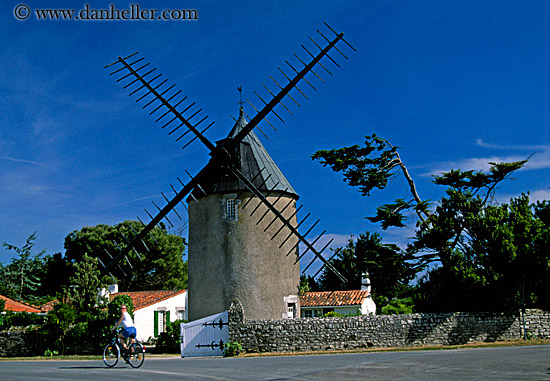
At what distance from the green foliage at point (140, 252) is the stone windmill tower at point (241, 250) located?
25179 mm

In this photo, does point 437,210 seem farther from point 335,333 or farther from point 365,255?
point 335,333

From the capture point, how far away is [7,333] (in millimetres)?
21672

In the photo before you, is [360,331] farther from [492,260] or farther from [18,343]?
[18,343]

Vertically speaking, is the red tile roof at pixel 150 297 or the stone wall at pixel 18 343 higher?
the red tile roof at pixel 150 297

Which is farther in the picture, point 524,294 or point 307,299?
point 307,299

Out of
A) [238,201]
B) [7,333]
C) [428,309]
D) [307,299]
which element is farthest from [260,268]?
[307,299]

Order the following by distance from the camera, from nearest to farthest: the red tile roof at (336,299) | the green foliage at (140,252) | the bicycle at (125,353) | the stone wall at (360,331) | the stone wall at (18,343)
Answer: the bicycle at (125,353)
the stone wall at (360,331)
the stone wall at (18,343)
the red tile roof at (336,299)
the green foliage at (140,252)

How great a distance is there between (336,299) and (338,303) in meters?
0.64

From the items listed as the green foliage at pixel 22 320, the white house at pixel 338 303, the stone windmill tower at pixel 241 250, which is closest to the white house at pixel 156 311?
the white house at pixel 338 303

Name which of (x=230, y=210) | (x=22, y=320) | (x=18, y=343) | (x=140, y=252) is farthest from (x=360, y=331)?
(x=140, y=252)

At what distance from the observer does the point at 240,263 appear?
23.1 metres

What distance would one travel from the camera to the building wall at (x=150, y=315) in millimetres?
31953

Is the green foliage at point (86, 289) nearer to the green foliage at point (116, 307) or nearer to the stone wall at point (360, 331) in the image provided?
the green foliage at point (116, 307)

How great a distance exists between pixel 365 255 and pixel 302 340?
23.7 feet
